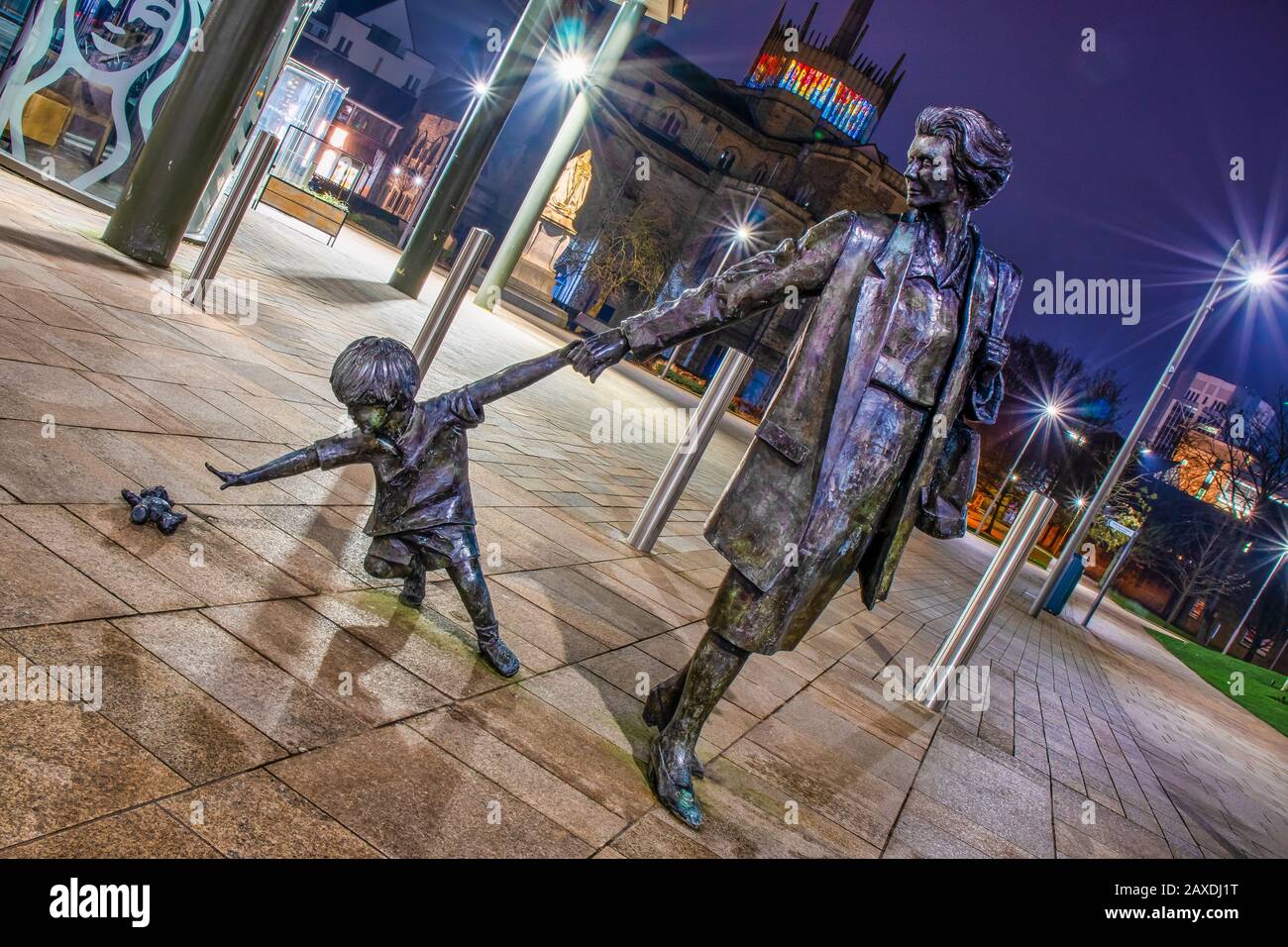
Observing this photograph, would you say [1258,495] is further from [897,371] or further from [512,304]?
[897,371]

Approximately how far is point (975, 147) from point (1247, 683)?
2272 cm

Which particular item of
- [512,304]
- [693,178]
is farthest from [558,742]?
[693,178]

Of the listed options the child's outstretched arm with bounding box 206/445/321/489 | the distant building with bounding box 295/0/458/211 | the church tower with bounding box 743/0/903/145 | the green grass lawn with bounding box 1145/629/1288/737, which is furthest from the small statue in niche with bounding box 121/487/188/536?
the church tower with bounding box 743/0/903/145

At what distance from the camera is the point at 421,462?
3.20 m

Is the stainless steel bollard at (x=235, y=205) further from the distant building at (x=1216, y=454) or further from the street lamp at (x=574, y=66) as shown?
the distant building at (x=1216, y=454)

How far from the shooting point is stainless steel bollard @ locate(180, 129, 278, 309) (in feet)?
25.2

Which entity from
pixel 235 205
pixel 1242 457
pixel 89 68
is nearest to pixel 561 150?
pixel 89 68

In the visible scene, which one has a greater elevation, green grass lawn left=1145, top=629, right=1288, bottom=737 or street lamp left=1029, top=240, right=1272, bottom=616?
street lamp left=1029, top=240, right=1272, bottom=616

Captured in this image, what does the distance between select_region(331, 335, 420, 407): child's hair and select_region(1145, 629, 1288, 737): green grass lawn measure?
56.1 feet

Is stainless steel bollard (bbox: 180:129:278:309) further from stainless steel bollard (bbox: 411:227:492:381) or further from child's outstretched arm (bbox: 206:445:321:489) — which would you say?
child's outstretched arm (bbox: 206:445:321:489)

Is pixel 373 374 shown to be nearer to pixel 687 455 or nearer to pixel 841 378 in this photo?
pixel 841 378
